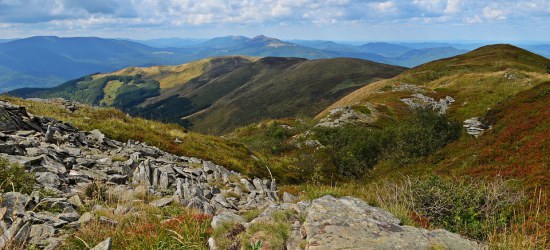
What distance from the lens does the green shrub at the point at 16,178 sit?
8.37 metres

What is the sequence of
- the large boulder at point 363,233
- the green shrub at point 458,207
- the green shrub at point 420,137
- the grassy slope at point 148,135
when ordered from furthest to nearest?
the green shrub at point 420,137 → the grassy slope at point 148,135 → the green shrub at point 458,207 → the large boulder at point 363,233

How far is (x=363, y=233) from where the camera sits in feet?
19.7

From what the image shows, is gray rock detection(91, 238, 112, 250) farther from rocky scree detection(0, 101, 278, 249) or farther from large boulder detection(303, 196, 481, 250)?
large boulder detection(303, 196, 481, 250)

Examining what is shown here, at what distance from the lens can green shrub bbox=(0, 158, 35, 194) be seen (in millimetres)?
8367

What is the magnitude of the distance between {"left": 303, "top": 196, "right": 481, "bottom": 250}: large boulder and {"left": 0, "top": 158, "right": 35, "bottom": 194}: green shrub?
23.8ft

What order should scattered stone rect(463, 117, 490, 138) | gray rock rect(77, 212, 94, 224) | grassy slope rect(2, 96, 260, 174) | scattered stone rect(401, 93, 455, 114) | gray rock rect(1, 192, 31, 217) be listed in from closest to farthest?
gray rock rect(1, 192, 31, 217) < gray rock rect(77, 212, 94, 224) < grassy slope rect(2, 96, 260, 174) < scattered stone rect(463, 117, 490, 138) < scattered stone rect(401, 93, 455, 114)

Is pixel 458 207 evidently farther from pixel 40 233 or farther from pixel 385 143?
pixel 385 143

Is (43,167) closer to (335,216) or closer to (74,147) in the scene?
(74,147)

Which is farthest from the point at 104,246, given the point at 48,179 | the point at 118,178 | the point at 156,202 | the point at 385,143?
the point at 385,143

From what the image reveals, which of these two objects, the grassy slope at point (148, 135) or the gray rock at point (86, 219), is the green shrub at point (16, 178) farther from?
the grassy slope at point (148, 135)

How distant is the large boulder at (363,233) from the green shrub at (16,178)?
23.8ft

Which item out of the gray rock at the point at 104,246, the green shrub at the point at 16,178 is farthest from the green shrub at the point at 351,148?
the gray rock at the point at 104,246

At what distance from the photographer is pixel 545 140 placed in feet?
74.3

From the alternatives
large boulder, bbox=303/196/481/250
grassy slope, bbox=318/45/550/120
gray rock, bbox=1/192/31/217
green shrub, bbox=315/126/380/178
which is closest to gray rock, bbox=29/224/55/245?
gray rock, bbox=1/192/31/217
